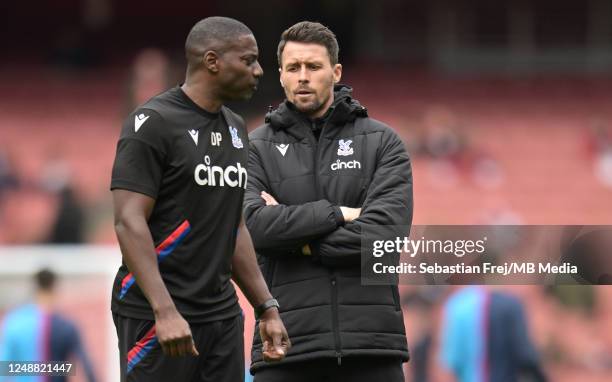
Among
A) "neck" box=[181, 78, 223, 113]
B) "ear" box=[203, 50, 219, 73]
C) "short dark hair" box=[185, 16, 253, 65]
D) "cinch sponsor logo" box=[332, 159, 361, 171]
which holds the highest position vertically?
"short dark hair" box=[185, 16, 253, 65]

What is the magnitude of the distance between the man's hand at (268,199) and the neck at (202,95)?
643 mm

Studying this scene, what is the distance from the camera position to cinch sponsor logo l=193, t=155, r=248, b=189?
3947 mm

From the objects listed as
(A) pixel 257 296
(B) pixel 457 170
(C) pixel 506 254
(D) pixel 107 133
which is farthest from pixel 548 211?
(A) pixel 257 296

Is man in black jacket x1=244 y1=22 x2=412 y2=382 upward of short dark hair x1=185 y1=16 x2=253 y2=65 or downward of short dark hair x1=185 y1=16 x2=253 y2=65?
downward

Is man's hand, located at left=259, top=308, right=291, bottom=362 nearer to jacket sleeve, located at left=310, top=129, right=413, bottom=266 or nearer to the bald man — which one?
the bald man

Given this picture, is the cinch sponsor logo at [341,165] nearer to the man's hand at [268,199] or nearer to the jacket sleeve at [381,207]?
the jacket sleeve at [381,207]

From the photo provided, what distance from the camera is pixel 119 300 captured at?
4.00 metres

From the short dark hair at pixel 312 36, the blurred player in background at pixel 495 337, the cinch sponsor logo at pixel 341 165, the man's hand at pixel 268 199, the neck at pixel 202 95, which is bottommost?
the blurred player in background at pixel 495 337

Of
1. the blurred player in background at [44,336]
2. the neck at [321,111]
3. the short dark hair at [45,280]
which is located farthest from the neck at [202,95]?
the short dark hair at [45,280]

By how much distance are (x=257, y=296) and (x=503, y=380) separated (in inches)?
136

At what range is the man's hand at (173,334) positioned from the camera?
3.74 metres

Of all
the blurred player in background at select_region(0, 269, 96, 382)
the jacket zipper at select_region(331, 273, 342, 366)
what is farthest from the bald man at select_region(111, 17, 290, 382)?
the blurred player in background at select_region(0, 269, 96, 382)

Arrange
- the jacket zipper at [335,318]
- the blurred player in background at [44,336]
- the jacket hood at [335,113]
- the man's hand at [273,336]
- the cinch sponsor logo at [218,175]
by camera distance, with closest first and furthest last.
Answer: the cinch sponsor logo at [218,175] → the man's hand at [273,336] → the jacket zipper at [335,318] → the jacket hood at [335,113] → the blurred player in background at [44,336]

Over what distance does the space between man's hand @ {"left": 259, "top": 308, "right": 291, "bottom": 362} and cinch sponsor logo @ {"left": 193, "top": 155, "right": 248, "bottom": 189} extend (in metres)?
0.45
